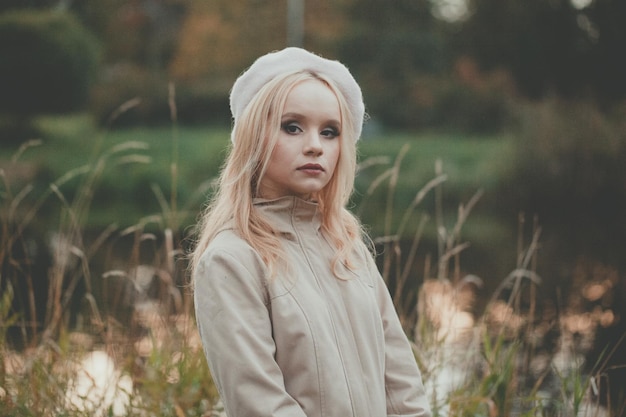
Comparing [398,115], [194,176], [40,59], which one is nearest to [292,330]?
[194,176]

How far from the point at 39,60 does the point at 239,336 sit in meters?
16.4

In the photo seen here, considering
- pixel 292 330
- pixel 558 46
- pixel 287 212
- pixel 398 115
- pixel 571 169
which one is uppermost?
pixel 287 212

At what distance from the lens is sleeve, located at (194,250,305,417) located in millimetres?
1846

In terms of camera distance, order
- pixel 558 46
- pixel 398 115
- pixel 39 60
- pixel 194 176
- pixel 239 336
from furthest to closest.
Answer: pixel 398 115, pixel 558 46, pixel 39 60, pixel 194 176, pixel 239 336

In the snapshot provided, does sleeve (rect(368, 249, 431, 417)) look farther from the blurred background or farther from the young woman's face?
the blurred background

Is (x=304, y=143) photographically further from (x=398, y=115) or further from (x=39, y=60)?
(x=398, y=115)

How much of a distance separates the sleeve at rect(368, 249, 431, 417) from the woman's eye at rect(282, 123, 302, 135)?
42cm

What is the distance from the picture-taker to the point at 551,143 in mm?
14688

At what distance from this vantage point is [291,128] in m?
2.07

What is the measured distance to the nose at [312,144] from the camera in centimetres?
204

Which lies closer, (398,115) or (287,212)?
(287,212)

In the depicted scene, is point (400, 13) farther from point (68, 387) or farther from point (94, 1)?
point (68, 387)

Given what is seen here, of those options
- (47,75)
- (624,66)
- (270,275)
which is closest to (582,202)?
(624,66)

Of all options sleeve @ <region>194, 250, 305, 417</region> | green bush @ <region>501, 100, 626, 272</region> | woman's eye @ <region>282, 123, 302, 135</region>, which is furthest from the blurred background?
sleeve @ <region>194, 250, 305, 417</region>
